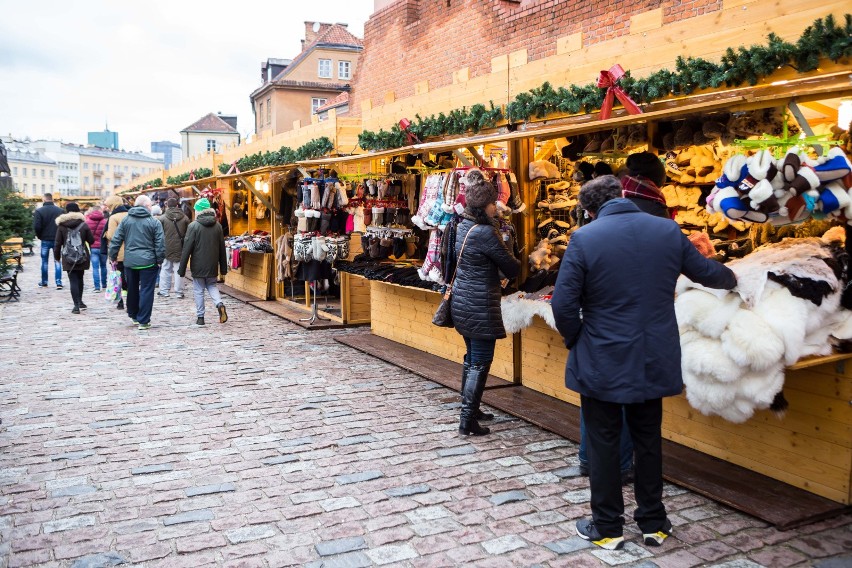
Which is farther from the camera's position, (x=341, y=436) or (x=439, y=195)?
(x=439, y=195)

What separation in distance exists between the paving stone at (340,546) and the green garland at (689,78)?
11.6 ft

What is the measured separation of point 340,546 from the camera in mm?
3738

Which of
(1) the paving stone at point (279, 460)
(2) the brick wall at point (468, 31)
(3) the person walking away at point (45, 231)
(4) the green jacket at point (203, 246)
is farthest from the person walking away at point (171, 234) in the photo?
(1) the paving stone at point (279, 460)

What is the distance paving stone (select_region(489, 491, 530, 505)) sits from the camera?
4316mm

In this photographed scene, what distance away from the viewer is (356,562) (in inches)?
140

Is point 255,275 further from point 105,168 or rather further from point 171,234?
point 105,168

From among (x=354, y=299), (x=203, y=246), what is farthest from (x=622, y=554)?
(x=203, y=246)

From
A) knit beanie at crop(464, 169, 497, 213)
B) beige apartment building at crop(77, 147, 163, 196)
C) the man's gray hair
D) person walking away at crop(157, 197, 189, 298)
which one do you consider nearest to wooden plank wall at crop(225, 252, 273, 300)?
person walking away at crop(157, 197, 189, 298)

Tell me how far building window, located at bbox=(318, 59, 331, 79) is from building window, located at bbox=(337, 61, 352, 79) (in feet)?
1.99

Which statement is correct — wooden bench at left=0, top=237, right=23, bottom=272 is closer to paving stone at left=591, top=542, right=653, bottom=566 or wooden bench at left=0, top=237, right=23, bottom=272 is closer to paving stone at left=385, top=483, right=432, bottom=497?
paving stone at left=385, top=483, right=432, bottom=497

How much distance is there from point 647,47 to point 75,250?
32.0 feet

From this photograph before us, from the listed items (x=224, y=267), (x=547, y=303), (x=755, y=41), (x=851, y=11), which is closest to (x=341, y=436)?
(x=547, y=303)

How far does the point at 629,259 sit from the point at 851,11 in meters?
1.90

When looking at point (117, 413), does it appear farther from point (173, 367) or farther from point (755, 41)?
point (755, 41)
